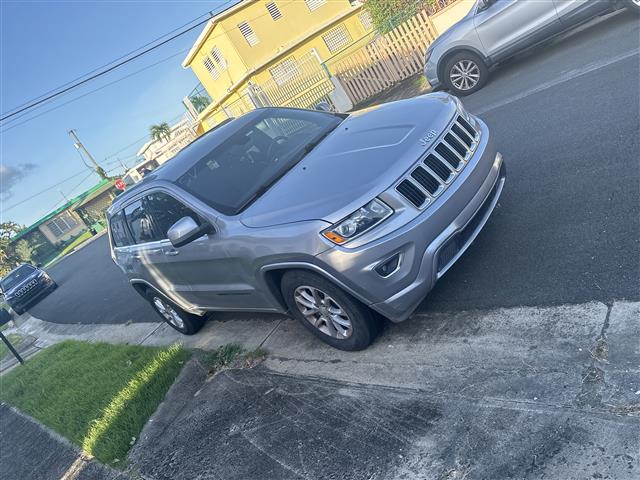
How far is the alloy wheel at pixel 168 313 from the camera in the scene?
6306 mm

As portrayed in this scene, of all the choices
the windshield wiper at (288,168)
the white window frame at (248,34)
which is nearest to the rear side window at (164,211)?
the windshield wiper at (288,168)

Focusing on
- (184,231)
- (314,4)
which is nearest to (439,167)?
(184,231)

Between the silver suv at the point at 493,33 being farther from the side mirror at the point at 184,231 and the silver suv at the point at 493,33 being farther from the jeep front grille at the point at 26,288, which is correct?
the jeep front grille at the point at 26,288

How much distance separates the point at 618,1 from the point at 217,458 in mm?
8672

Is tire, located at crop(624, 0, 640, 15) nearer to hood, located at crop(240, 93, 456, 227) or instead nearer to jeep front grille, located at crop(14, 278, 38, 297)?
hood, located at crop(240, 93, 456, 227)

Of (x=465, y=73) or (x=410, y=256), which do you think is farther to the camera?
(x=465, y=73)

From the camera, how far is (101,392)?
591 cm

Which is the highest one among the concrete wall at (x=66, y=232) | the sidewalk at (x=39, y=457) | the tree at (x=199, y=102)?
the tree at (x=199, y=102)

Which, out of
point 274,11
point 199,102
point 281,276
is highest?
point 274,11

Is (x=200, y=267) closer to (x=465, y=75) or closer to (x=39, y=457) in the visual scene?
(x=39, y=457)

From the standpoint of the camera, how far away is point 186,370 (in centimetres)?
539

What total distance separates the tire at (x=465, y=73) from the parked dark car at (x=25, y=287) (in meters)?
17.0

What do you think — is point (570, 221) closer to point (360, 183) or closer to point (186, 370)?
point (360, 183)

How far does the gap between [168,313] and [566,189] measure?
15.9 ft
